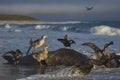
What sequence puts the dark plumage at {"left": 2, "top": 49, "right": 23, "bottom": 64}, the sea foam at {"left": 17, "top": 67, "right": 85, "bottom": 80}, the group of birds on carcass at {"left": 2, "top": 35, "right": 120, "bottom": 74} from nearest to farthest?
the sea foam at {"left": 17, "top": 67, "right": 85, "bottom": 80} < the group of birds on carcass at {"left": 2, "top": 35, "right": 120, "bottom": 74} < the dark plumage at {"left": 2, "top": 49, "right": 23, "bottom": 64}

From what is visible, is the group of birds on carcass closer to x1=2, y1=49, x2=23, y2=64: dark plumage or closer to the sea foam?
x1=2, y1=49, x2=23, y2=64: dark plumage

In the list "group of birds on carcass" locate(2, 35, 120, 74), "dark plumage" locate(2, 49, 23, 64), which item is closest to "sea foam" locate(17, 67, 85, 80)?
"group of birds on carcass" locate(2, 35, 120, 74)

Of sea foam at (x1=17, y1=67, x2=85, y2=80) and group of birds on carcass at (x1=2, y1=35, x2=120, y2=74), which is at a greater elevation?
group of birds on carcass at (x1=2, y1=35, x2=120, y2=74)

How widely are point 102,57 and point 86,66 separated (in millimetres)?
2708

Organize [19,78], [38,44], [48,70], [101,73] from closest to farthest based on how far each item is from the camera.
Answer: [19,78], [101,73], [48,70], [38,44]

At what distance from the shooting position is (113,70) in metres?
14.4

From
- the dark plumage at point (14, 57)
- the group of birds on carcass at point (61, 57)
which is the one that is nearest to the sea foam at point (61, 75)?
the group of birds on carcass at point (61, 57)

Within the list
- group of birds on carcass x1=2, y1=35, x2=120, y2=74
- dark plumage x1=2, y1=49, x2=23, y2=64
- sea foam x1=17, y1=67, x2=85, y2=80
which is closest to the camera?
sea foam x1=17, y1=67, x2=85, y2=80

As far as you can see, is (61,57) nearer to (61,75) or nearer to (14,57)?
(14,57)

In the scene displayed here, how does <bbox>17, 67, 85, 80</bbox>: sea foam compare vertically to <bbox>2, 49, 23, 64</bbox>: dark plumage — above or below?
below

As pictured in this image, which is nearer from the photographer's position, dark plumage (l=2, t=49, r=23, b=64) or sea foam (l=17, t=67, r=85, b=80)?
sea foam (l=17, t=67, r=85, b=80)

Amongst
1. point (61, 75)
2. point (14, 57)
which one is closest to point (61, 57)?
point (14, 57)

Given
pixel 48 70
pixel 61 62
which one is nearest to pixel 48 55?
pixel 61 62

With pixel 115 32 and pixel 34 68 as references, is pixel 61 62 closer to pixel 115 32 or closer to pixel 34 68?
pixel 34 68
